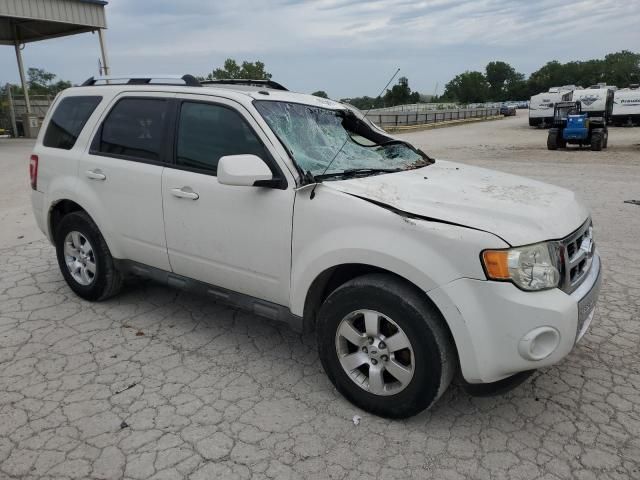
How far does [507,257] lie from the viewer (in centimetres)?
234

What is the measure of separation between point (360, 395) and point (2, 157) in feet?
56.7

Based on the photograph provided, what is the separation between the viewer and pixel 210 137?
133 inches

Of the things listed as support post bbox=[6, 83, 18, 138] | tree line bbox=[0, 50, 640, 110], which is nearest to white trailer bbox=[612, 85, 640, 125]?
support post bbox=[6, 83, 18, 138]

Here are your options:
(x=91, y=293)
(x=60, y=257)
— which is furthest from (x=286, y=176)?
(x=60, y=257)

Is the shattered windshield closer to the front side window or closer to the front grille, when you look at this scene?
the front side window

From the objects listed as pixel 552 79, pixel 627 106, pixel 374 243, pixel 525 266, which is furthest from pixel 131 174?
pixel 552 79

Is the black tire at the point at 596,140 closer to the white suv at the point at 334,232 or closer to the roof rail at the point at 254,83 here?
the white suv at the point at 334,232

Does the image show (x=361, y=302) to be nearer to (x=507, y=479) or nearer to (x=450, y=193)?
(x=450, y=193)

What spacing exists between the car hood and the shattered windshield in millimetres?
219

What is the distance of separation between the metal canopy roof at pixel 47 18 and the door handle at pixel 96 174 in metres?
17.0

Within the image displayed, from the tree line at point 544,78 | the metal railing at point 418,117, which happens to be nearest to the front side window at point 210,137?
the metal railing at point 418,117

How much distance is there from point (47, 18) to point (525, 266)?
20.5m

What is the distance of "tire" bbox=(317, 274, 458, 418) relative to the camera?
252 cm

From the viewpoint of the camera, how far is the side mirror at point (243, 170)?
2803 mm
